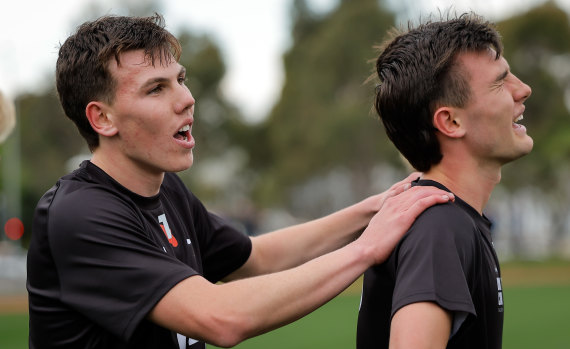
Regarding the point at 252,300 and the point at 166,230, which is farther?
the point at 166,230

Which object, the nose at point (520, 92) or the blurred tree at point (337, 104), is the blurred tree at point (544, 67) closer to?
the blurred tree at point (337, 104)

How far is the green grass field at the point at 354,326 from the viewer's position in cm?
1032

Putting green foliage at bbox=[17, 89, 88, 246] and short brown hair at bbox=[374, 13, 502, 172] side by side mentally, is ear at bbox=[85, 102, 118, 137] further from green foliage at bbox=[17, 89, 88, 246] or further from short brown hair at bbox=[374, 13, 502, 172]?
green foliage at bbox=[17, 89, 88, 246]

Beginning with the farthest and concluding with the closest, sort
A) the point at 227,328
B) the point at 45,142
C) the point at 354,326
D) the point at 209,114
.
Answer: the point at 209,114 → the point at 45,142 → the point at 354,326 → the point at 227,328

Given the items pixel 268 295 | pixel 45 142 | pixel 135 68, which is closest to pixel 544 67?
pixel 135 68

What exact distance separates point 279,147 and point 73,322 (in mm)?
42965

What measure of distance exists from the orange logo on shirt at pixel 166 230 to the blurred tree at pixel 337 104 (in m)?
33.0

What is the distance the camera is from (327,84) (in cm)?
4031

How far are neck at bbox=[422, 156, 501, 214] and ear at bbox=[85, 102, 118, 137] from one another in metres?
1.54

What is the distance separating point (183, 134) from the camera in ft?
11.7

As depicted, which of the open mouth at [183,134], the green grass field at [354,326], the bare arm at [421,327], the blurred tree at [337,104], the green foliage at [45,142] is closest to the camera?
the bare arm at [421,327]

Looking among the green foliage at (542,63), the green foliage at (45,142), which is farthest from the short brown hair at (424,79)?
the green foliage at (45,142)

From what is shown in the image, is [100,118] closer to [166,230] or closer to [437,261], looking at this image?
[166,230]

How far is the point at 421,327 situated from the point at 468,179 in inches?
32.1
